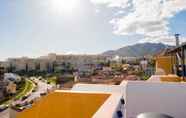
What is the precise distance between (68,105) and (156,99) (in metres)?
1.99

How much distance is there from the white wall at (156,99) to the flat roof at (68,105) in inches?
35.6

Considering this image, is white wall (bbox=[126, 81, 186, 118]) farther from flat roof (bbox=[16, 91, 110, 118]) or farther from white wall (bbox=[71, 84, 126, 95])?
white wall (bbox=[71, 84, 126, 95])

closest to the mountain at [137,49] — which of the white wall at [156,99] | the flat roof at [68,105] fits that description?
the flat roof at [68,105]

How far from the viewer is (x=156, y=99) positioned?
4.41 m

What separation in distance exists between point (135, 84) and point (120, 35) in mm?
32508

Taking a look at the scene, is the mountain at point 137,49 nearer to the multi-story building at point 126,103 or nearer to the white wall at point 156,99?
the multi-story building at point 126,103

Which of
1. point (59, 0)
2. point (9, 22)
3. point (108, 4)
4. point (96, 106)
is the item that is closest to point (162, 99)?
point (96, 106)

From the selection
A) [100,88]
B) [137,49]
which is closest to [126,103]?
[100,88]

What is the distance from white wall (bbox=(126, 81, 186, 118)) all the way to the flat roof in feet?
2.96

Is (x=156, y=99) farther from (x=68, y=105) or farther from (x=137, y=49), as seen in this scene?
(x=137, y=49)

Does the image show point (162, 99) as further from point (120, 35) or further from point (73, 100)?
point (120, 35)

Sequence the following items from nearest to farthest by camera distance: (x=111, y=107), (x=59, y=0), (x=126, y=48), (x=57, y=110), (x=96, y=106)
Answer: (x=111, y=107) < (x=96, y=106) < (x=57, y=110) < (x=59, y=0) < (x=126, y=48)

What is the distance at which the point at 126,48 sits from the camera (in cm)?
16375

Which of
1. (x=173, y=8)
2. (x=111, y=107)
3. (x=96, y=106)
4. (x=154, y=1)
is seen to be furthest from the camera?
(x=173, y=8)
